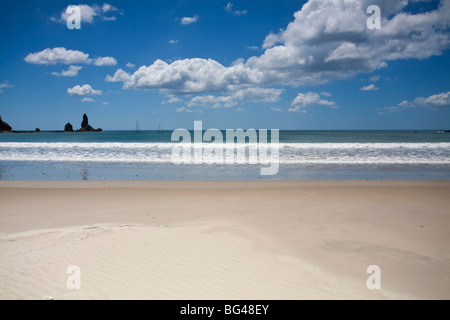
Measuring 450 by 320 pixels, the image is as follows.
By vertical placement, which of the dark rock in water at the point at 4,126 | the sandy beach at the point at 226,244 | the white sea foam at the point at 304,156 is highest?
the dark rock in water at the point at 4,126

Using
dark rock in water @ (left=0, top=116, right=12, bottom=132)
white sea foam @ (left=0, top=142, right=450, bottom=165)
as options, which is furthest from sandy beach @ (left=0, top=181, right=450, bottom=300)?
dark rock in water @ (left=0, top=116, right=12, bottom=132)

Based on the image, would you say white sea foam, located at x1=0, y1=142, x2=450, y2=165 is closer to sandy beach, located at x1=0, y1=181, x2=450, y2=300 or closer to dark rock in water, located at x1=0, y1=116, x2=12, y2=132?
sandy beach, located at x1=0, y1=181, x2=450, y2=300

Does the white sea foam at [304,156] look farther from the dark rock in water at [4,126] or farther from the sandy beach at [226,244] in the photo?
the dark rock in water at [4,126]

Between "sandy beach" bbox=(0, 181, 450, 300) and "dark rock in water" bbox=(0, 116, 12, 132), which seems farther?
"dark rock in water" bbox=(0, 116, 12, 132)

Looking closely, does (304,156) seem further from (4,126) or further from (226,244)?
(4,126)

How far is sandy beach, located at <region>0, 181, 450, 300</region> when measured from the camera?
142 inches

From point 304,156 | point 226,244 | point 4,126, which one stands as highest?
point 4,126

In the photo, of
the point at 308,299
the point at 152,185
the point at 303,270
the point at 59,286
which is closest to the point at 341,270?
the point at 303,270

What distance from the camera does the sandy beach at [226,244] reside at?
361 centimetres

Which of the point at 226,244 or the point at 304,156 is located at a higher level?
the point at 304,156

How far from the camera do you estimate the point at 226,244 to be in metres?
5.14

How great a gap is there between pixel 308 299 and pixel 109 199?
294 inches

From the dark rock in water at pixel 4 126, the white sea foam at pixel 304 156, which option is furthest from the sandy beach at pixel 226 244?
the dark rock in water at pixel 4 126

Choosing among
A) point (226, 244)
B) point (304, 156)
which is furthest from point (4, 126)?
point (226, 244)
